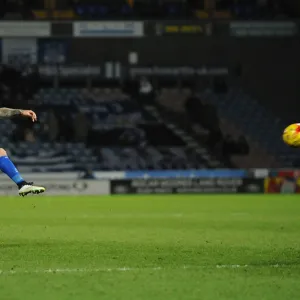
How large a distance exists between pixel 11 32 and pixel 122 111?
519 cm

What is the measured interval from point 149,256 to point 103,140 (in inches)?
959

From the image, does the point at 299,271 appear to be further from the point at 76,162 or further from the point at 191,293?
the point at 76,162

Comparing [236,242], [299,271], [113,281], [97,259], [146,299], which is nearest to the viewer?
[146,299]

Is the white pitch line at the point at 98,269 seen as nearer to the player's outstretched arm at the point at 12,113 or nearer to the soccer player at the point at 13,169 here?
the soccer player at the point at 13,169

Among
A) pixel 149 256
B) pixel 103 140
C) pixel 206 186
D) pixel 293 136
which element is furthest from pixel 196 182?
pixel 149 256

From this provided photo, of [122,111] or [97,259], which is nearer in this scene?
[97,259]

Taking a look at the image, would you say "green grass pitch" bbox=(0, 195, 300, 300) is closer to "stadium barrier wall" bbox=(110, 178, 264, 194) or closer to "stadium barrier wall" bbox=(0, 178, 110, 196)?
"stadium barrier wall" bbox=(0, 178, 110, 196)

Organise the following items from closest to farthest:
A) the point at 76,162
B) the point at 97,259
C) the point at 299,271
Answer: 1. the point at 299,271
2. the point at 97,259
3. the point at 76,162

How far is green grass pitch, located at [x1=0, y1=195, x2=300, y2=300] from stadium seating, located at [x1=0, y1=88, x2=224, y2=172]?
1394 cm

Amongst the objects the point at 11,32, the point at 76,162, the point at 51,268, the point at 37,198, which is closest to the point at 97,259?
the point at 51,268

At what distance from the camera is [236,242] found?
35.9ft

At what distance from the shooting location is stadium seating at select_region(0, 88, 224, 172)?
3192 cm

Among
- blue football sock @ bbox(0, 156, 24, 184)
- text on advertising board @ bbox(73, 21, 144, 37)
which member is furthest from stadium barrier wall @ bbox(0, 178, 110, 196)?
blue football sock @ bbox(0, 156, 24, 184)

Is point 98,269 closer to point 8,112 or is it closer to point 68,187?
point 8,112
